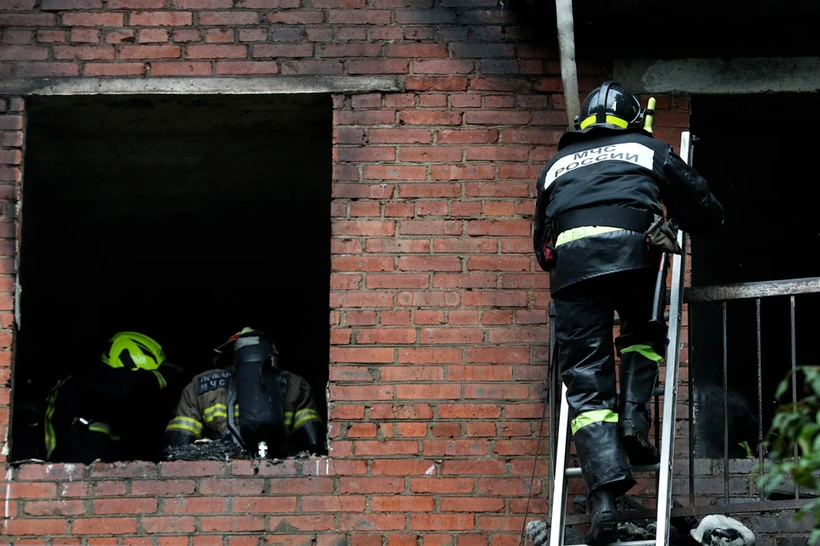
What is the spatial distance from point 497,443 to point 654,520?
32.5 inches

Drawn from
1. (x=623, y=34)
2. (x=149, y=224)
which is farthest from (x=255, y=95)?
(x=149, y=224)

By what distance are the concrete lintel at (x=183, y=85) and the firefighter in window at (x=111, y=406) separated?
1356mm

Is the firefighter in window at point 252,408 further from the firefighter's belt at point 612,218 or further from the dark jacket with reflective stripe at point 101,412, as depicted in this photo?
the firefighter's belt at point 612,218

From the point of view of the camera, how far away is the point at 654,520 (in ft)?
17.7

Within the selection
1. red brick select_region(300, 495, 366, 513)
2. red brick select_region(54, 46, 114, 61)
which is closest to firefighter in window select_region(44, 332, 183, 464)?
red brick select_region(300, 495, 366, 513)

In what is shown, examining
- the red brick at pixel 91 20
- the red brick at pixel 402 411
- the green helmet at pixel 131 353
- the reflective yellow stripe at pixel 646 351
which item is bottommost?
the red brick at pixel 402 411

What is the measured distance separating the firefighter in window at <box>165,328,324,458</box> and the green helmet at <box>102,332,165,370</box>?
0.31 meters

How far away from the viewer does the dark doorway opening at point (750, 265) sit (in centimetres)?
765

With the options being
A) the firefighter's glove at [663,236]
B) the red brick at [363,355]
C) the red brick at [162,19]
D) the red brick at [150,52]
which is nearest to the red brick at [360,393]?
the red brick at [363,355]

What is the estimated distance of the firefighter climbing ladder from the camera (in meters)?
4.82

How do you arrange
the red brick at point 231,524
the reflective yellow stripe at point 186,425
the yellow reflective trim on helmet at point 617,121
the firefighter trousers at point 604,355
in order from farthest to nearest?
the reflective yellow stripe at point 186,425 → the red brick at point 231,524 → the yellow reflective trim on helmet at point 617,121 → the firefighter trousers at point 604,355

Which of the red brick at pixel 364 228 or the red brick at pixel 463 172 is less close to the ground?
the red brick at pixel 463 172

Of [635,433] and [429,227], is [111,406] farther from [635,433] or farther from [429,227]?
[635,433]

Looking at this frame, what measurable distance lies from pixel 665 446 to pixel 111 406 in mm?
2966
